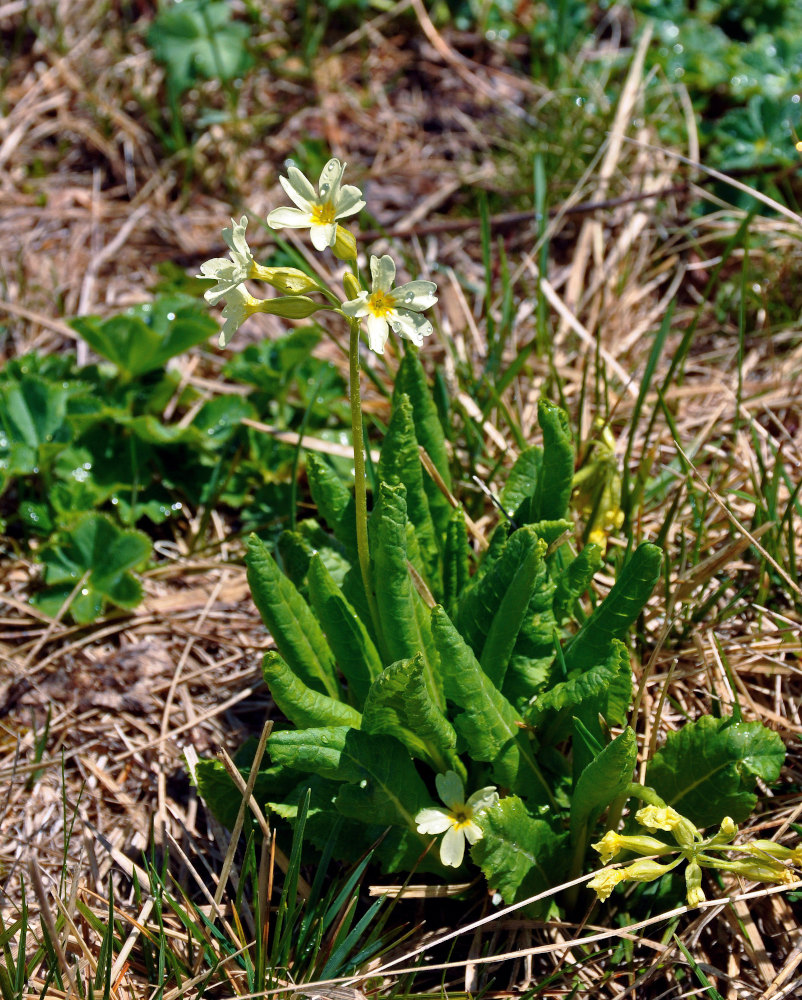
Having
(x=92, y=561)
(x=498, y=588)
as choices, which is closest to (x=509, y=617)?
(x=498, y=588)

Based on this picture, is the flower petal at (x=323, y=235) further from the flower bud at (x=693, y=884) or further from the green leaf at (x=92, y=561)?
the green leaf at (x=92, y=561)

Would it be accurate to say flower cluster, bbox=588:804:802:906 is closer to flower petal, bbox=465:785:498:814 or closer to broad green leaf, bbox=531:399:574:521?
flower petal, bbox=465:785:498:814

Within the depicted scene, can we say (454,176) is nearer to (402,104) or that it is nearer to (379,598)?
(402,104)

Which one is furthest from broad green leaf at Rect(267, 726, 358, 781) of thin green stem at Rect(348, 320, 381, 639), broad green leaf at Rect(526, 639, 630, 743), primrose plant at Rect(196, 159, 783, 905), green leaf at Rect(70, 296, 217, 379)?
green leaf at Rect(70, 296, 217, 379)

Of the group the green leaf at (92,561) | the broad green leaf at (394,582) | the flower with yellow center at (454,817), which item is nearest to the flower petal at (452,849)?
the flower with yellow center at (454,817)

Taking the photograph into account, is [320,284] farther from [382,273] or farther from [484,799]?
[484,799]

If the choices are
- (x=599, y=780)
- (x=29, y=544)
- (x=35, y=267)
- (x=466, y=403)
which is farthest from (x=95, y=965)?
(x=35, y=267)
